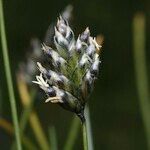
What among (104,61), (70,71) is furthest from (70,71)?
(104,61)

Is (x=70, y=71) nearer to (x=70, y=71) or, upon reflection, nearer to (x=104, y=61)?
(x=70, y=71)

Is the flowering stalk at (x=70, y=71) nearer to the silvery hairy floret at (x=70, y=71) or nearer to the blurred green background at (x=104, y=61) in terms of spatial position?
the silvery hairy floret at (x=70, y=71)

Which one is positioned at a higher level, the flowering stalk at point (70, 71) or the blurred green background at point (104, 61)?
the blurred green background at point (104, 61)

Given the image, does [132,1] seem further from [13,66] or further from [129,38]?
[13,66]

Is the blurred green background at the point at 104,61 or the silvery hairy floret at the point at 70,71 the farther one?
the blurred green background at the point at 104,61

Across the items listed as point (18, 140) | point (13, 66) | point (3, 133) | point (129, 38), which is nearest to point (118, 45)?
point (129, 38)

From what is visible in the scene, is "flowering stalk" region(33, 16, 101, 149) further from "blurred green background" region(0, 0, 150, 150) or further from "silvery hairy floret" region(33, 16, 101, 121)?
"blurred green background" region(0, 0, 150, 150)

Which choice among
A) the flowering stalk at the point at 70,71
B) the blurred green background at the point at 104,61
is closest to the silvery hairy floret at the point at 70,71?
the flowering stalk at the point at 70,71

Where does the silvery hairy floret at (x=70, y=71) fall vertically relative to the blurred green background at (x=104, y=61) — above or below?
below
